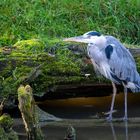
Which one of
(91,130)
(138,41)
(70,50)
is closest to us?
(91,130)

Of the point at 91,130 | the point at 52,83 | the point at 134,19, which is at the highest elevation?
the point at 134,19

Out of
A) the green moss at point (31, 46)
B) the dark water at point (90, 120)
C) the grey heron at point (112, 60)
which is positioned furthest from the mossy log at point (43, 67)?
the dark water at point (90, 120)

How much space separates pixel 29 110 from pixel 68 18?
3759mm

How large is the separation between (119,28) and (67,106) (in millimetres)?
1643

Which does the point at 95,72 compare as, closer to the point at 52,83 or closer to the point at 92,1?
the point at 52,83

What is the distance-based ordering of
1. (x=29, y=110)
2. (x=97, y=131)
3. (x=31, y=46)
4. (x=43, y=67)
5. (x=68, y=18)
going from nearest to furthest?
(x=29, y=110), (x=97, y=131), (x=43, y=67), (x=31, y=46), (x=68, y=18)

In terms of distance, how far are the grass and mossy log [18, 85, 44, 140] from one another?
9.86 feet

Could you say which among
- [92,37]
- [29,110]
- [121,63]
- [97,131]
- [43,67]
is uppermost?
[92,37]

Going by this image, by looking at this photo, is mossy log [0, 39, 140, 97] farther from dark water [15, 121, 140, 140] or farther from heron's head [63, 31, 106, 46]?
dark water [15, 121, 140, 140]

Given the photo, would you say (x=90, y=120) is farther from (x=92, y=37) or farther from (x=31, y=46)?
(x=31, y=46)


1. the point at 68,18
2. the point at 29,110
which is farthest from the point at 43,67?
the point at 68,18

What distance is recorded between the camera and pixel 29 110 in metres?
5.00

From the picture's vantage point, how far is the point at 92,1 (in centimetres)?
877

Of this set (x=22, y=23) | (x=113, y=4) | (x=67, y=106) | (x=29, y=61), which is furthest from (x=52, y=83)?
(x=113, y=4)
